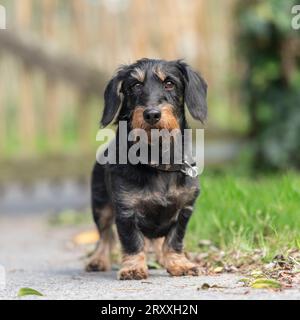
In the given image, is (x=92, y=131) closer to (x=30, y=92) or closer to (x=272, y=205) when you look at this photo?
(x=30, y=92)

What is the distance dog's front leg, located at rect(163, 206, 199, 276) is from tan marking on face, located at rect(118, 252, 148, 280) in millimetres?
203

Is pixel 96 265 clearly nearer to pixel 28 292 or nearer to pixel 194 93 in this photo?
pixel 194 93

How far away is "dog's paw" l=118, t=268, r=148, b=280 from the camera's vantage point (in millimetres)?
5367

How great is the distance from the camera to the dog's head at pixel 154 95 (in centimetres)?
534

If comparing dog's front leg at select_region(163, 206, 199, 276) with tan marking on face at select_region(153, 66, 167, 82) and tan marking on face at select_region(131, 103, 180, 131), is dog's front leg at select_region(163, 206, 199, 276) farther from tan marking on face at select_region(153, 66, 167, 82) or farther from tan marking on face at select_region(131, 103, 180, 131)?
tan marking on face at select_region(153, 66, 167, 82)

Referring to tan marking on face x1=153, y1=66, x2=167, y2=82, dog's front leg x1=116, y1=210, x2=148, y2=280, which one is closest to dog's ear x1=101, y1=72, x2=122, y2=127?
tan marking on face x1=153, y1=66, x2=167, y2=82

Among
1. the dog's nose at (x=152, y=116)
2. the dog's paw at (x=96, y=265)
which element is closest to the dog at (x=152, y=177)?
the dog's nose at (x=152, y=116)

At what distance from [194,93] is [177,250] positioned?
3.43 feet

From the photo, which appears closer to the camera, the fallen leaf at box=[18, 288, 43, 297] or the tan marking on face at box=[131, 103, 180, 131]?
the fallen leaf at box=[18, 288, 43, 297]

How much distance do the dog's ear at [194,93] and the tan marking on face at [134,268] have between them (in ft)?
3.34

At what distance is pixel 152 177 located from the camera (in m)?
5.57

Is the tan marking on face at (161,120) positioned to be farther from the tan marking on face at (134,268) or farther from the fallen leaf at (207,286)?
the fallen leaf at (207,286)

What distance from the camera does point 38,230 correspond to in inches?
372
